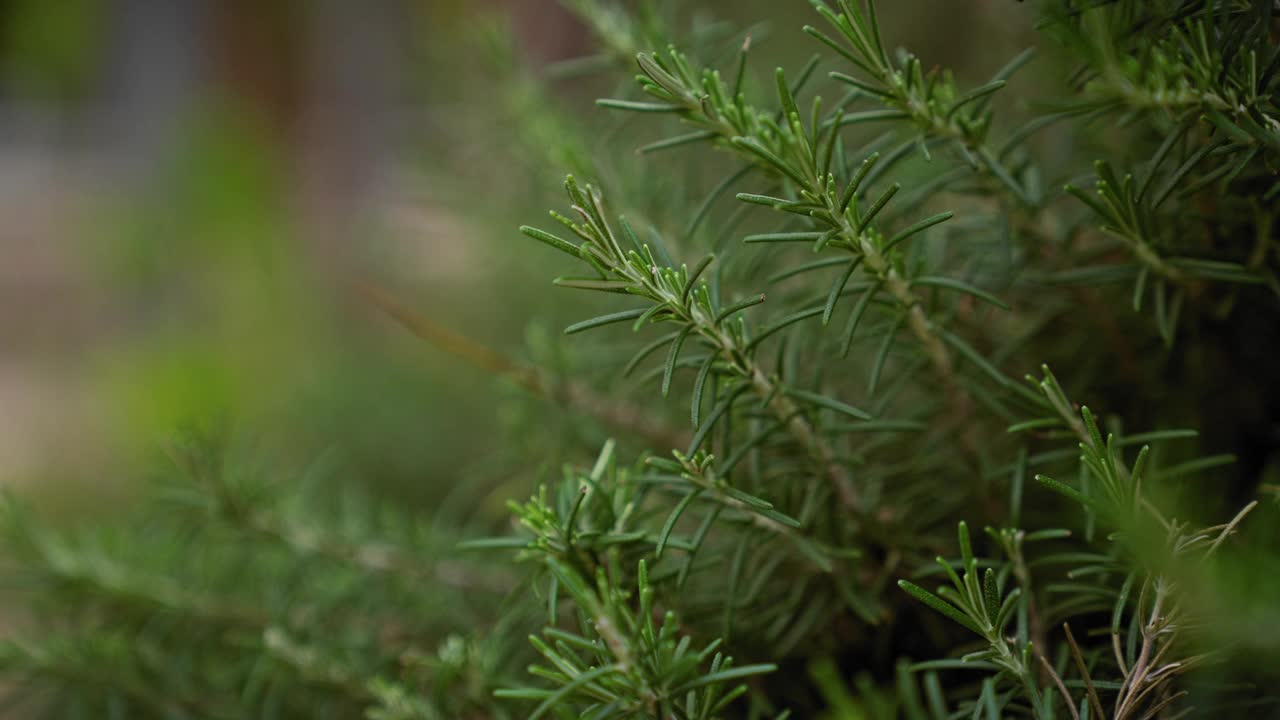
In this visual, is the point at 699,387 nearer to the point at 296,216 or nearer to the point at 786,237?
the point at 786,237

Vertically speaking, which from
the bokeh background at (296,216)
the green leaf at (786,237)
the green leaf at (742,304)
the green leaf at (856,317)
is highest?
the green leaf at (786,237)

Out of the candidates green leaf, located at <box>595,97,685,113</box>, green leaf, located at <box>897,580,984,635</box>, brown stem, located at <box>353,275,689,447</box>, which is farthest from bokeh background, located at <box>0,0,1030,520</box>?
green leaf, located at <box>897,580,984,635</box>

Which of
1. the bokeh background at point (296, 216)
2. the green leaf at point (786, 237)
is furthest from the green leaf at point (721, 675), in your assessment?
the bokeh background at point (296, 216)

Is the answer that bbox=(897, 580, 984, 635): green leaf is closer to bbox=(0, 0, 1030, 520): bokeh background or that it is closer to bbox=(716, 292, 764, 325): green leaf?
bbox=(716, 292, 764, 325): green leaf

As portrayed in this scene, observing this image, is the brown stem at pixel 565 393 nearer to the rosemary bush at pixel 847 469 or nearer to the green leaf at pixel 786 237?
the rosemary bush at pixel 847 469

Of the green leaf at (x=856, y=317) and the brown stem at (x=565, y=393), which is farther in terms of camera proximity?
the brown stem at (x=565, y=393)

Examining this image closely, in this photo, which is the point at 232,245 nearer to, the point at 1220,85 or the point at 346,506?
the point at 346,506

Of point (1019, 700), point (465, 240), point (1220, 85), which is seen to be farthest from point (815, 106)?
point (465, 240)

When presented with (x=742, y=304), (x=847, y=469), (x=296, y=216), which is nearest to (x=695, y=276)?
(x=742, y=304)
